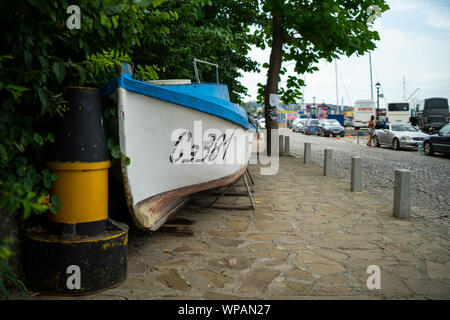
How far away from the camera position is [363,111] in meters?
43.7

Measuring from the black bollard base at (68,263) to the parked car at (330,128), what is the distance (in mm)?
31216

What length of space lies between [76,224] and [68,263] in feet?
1.00

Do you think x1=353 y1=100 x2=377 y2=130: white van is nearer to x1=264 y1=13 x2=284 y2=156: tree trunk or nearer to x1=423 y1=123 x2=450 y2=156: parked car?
x1=423 y1=123 x2=450 y2=156: parked car

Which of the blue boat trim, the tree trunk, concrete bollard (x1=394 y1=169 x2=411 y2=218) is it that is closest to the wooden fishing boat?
the blue boat trim

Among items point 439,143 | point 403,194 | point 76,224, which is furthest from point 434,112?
point 76,224

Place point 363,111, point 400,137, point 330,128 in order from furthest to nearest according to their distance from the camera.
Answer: point 363,111 < point 330,128 < point 400,137

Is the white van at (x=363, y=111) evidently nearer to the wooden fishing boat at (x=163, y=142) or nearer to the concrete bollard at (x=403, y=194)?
the concrete bollard at (x=403, y=194)

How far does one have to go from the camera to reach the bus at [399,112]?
3712 cm

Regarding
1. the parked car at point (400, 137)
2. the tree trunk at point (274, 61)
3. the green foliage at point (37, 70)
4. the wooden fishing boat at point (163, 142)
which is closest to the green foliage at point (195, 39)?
the tree trunk at point (274, 61)

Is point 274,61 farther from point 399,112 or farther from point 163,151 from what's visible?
point 399,112

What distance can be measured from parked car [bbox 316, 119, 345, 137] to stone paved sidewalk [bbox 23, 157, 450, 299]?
27.0 metres

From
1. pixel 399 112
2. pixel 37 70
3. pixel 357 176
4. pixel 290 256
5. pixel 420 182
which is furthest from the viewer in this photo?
pixel 399 112

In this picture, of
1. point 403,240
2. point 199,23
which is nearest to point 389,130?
point 199,23
